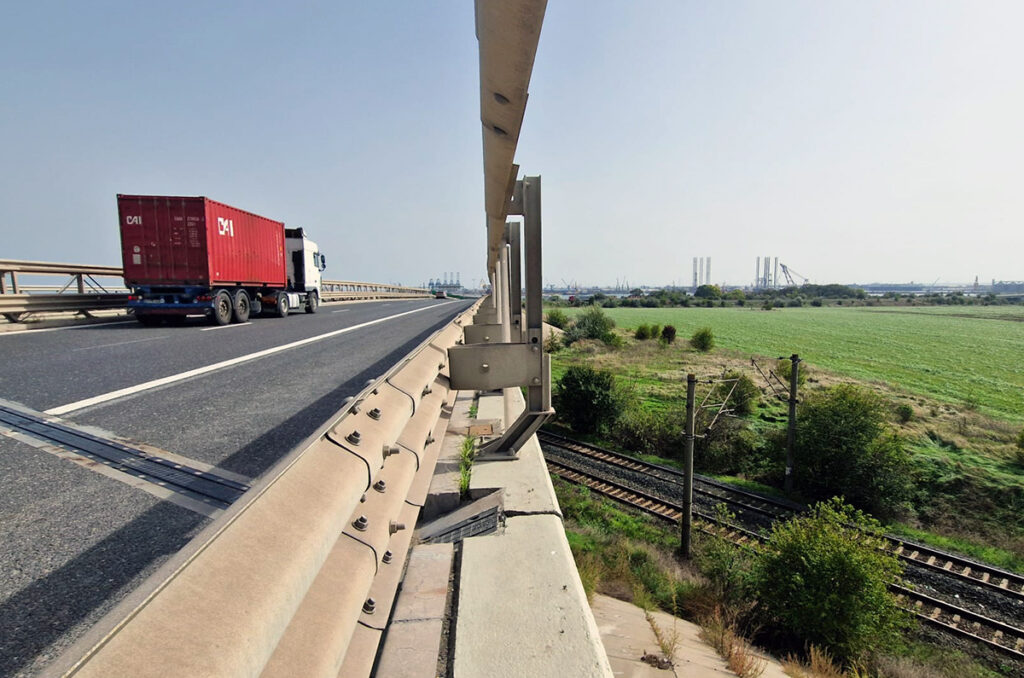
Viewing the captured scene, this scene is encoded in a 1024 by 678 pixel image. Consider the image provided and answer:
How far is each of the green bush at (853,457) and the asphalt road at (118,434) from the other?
15317 mm

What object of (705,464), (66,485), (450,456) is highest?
(66,485)

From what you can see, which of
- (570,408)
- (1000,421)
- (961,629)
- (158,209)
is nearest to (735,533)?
(961,629)

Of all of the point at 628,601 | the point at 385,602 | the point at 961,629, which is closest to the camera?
the point at 385,602

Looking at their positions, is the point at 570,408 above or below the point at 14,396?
below

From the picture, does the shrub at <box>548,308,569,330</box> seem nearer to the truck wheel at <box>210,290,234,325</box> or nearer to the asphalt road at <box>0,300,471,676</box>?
the truck wheel at <box>210,290,234,325</box>

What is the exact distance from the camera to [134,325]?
10805 millimetres

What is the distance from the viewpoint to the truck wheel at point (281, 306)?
627 inches

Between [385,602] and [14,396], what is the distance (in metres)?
4.24

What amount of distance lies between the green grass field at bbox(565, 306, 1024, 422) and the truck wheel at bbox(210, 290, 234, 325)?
3624cm

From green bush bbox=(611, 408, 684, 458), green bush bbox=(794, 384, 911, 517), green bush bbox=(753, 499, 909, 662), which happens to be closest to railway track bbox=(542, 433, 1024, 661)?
green bush bbox=(753, 499, 909, 662)

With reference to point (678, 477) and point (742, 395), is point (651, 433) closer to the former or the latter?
point (678, 477)

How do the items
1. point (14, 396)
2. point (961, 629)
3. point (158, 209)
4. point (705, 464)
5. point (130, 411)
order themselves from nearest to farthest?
point (130, 411) < point (14, 396) < point (961, 629) < point (158, 209) < point (705, 464)

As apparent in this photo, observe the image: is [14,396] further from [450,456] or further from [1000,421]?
[1000,421]

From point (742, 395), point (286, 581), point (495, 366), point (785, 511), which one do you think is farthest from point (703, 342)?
point (286, 581)
